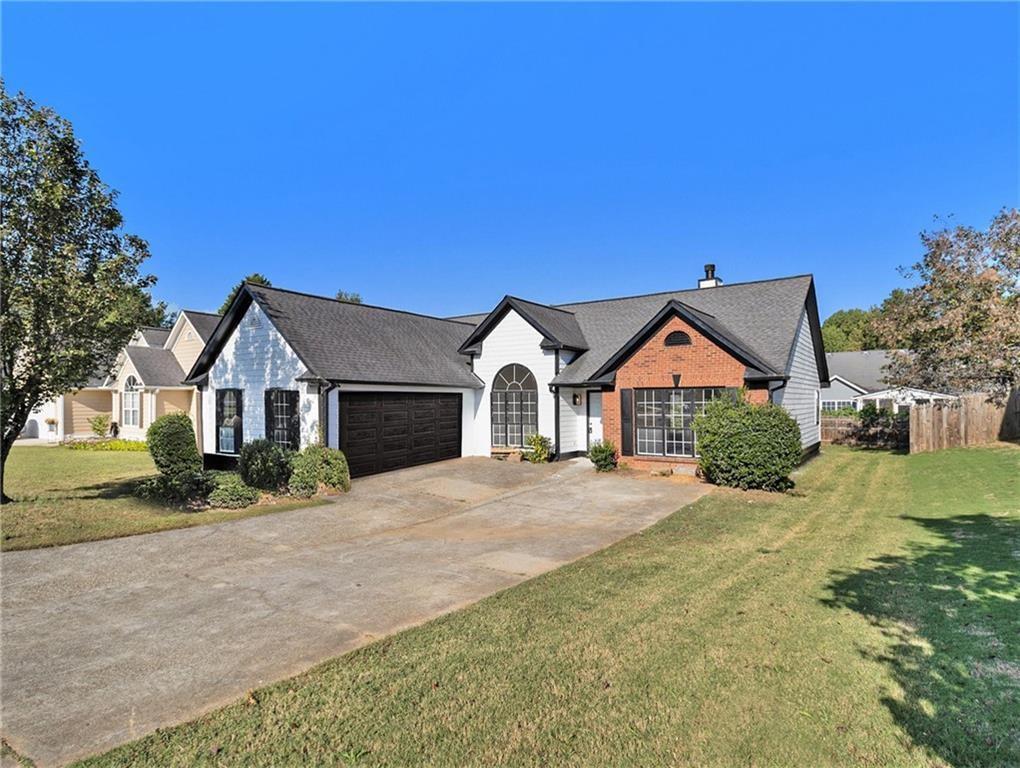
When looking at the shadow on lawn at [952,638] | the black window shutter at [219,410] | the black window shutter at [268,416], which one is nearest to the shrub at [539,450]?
the black window shutter at [268,416]

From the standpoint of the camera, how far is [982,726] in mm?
3738

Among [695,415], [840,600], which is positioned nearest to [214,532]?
[840,600]

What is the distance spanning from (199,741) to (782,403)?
1672 cm

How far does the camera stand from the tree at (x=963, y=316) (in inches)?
711

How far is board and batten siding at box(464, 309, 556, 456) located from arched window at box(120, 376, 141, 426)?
20.0m

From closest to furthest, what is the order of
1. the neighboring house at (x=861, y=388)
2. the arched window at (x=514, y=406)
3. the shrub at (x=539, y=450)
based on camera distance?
the shrub at (x=539, y=450) → the arched window at (x=514, y=406) → the neighboring house at (x=861, y=388)

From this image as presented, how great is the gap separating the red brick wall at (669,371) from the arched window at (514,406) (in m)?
2.87

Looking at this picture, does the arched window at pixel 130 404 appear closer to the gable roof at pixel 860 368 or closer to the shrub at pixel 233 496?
the shrub at pixel 233 496

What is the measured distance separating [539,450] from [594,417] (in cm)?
255

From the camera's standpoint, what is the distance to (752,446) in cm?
1383

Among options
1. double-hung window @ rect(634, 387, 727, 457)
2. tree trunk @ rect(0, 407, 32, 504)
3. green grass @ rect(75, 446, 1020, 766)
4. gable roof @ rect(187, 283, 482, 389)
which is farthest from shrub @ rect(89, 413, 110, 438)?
green grass @ rect(75, 446, 1020, 766)

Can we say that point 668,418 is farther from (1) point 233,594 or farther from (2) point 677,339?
(1) point 233,594

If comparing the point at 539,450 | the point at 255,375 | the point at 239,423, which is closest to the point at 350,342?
the point at 255,375

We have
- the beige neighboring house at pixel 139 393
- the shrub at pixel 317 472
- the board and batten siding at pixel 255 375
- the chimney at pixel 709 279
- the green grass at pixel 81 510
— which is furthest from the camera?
the beige neighboring house at pixel 139 393
